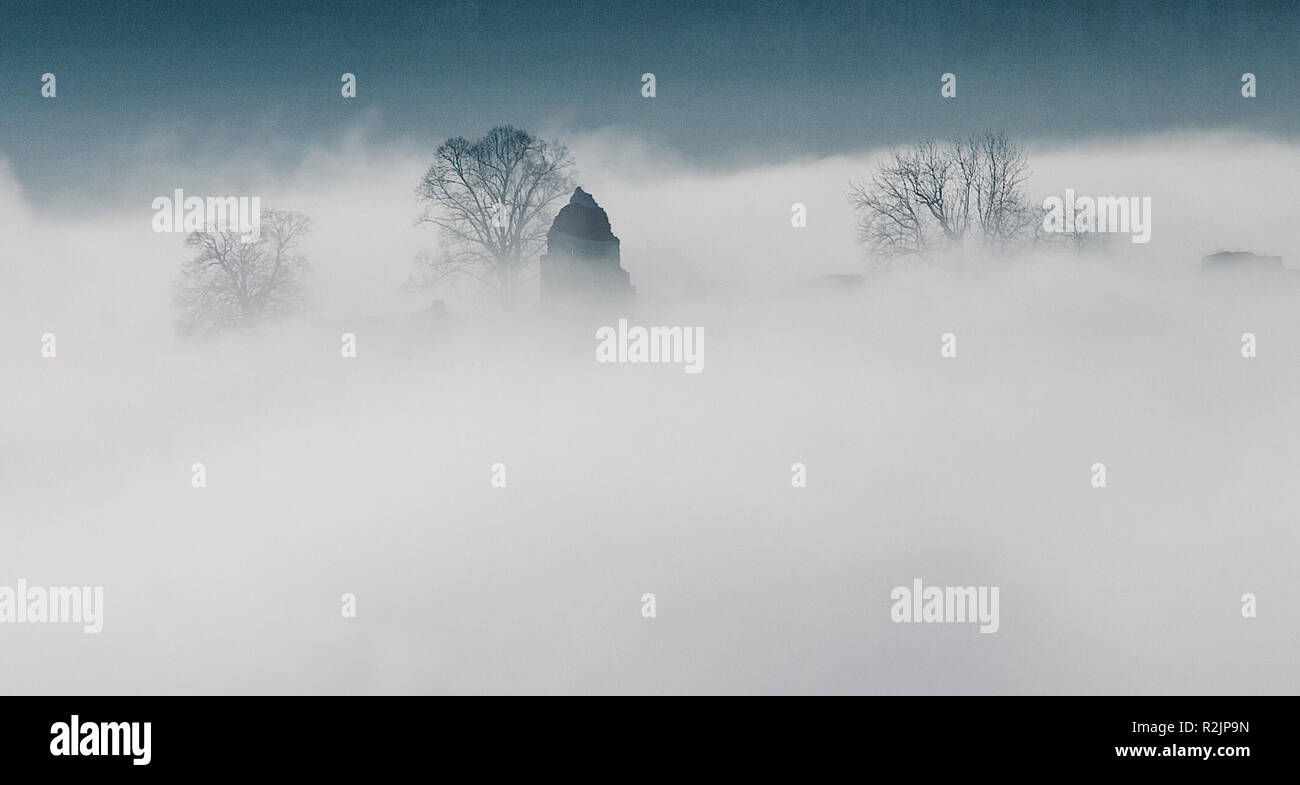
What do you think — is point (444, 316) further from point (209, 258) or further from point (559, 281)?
point (209, 258)

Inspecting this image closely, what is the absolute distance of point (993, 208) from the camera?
2573cm

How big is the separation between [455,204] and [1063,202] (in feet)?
45.5

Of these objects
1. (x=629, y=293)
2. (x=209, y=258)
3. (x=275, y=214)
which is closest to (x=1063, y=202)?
(x=629, y=293)

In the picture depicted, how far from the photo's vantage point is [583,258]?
24.5 meters

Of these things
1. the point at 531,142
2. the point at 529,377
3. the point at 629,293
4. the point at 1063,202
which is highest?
the point at 531,142

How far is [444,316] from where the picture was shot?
2511 centimetres

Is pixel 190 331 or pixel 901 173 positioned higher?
pixel 901 173

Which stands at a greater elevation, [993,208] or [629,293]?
[993,208]

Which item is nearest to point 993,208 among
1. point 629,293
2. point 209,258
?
point 629,293

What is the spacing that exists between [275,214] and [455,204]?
4.52 m

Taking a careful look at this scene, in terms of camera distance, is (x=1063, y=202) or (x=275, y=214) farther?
(x=275, y=214)

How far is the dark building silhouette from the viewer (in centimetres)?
2441

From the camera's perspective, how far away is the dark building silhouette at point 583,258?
24.4m

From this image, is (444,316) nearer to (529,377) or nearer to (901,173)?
(529,377)
